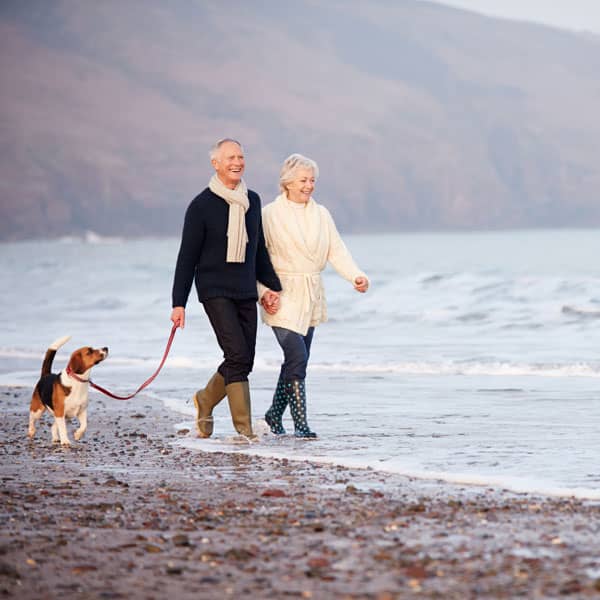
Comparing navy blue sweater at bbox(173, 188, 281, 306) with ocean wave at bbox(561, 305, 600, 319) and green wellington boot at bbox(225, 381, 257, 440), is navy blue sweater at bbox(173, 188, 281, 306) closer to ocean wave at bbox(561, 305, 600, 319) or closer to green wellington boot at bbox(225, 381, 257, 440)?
green wellington boot at bbox(225, 381, 257, 440)

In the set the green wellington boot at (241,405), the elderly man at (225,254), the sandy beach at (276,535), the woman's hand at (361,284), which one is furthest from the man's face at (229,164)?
the sandy beach at (276,535)

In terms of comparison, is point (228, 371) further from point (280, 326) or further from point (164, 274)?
point (164, 274)

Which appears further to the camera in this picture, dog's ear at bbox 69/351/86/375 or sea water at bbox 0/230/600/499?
dog's ear at bbox 69/351/86/375

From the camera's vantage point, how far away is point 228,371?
7824mm

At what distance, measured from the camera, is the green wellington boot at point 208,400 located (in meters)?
8.06

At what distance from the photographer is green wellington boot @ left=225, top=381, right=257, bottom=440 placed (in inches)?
308

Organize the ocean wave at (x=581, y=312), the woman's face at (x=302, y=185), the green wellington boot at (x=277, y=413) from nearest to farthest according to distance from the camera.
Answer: the woman's face at (x=302, y=185)
the green wellington boot at (x=277, y=413)
the ocean wave at (x=581, y=312)

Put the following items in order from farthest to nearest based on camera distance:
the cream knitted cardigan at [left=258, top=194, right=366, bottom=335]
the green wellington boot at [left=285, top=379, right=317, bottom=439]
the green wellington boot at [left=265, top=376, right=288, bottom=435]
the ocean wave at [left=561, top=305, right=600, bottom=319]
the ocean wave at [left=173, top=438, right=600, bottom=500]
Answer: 1. the ocean wave at [left=561, top=305, right=600, bottom=319]
2. the green wellington boot at [left=265, top=376, right=288, bottom=435]
3. the green wellington boot at [left=285, top=379, right=317, bottom=439]
4. the cream knitted cardigan at [left=258, top=194, right=366, bottom=335]
5. the ocean wave at [left=173, top=438, right=600, bottom=500]

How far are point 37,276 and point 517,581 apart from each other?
141 ft

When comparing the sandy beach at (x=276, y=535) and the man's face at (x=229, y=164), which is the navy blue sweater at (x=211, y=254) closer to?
the man's face at (x=229, y=164)

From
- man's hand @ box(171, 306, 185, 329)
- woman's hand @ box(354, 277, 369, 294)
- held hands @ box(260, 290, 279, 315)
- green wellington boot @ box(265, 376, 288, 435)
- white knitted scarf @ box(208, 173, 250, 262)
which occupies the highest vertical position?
white knitted scarf @ box(208, 173, 250, 262)

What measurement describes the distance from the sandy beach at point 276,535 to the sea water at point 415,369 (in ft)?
2.30

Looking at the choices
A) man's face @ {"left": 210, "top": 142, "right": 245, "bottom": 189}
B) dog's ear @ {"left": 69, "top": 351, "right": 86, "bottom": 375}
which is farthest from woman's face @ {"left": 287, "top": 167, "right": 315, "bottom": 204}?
dog's ear @ {"left": 69, "top": 351, "right": 86, "bottom": 375}

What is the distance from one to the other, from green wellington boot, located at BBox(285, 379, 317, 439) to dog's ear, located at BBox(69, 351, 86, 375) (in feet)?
4.34
